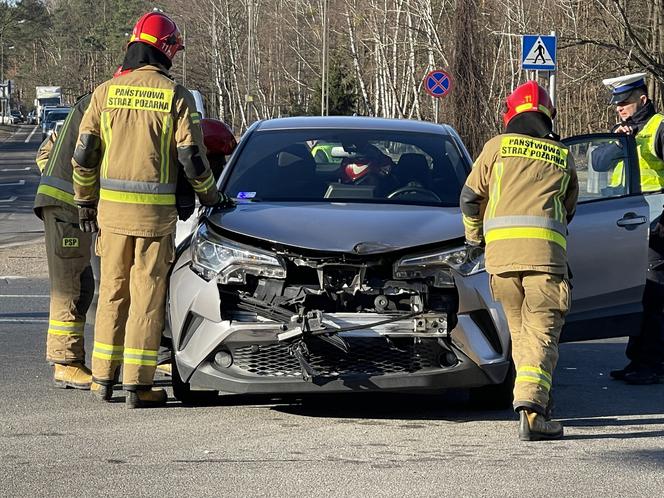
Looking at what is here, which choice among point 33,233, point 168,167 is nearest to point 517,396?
point 168,167

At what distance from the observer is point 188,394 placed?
24.0 feet

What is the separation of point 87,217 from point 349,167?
64.5 inches

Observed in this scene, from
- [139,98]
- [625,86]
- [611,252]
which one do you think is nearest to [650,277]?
[611,252]

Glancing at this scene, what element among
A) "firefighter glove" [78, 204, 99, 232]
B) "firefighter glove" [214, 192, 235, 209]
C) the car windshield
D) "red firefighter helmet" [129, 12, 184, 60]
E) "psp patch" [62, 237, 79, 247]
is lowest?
"psp patch" [62, 237, 79, 247]

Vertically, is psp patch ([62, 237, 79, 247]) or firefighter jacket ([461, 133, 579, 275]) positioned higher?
firefighter jacket ([461, 133, 579, 275])

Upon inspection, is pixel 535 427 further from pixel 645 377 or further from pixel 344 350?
pixel 645 377

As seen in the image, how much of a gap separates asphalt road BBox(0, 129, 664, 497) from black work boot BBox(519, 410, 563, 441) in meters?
0.07

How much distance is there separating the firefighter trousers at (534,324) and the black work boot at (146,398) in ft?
6.53

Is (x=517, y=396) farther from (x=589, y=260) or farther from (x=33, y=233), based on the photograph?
(x=33, y=233)

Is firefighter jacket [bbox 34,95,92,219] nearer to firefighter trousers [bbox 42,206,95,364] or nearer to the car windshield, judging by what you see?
firefighter trousers [bbox 42,206,95,364]

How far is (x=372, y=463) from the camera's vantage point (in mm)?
5891

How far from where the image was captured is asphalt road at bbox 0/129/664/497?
5465 millimetres

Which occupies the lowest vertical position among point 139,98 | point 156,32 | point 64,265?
point 64,265

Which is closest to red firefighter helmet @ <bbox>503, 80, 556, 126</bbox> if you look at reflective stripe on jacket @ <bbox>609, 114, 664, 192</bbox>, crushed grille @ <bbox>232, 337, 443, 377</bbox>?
crushed grille @ <bbox>232, 337, 443, 377</bbox>
